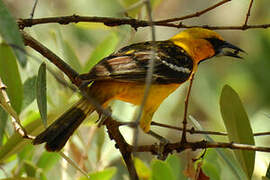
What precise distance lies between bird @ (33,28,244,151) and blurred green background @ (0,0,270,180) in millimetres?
114

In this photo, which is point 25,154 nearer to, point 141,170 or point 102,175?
point 102,175

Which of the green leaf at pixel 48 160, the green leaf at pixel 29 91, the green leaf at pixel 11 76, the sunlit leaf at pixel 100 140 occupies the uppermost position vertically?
the green leaf at pixel 11 76

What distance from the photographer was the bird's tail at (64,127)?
2.76 metres

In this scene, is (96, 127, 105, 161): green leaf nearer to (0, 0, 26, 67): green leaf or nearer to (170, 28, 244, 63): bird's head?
(170, 28, 244, 63): bird's head

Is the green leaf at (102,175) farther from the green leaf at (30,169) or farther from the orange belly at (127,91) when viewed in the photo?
the orange belly at (127,91)

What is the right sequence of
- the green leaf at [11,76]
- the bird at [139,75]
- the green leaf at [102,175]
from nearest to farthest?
the green leaf at [11,76] → the green leaf at [102,175] → the bird at [139,75]

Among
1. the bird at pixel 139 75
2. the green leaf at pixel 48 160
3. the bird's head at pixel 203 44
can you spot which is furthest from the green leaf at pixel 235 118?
the bird's head at pixel 203 44

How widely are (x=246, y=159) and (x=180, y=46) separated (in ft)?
6.70

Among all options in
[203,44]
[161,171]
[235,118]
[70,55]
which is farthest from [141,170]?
[203,44]

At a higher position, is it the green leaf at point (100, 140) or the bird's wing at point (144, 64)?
the bird's wing at point (144, 64)

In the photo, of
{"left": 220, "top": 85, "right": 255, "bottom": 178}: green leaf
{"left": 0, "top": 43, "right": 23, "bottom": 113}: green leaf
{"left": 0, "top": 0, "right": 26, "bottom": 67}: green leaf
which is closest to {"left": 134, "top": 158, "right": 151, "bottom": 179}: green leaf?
{"left": 220, "top": 85, "right": 255, "bottom": 178}: green leaf

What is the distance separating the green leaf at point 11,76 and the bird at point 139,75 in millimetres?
254

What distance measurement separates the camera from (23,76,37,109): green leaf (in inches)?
124

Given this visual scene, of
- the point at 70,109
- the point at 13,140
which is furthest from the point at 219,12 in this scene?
→ the point at 13,140
